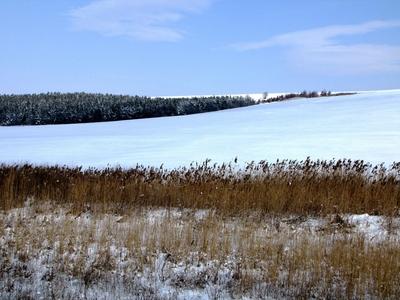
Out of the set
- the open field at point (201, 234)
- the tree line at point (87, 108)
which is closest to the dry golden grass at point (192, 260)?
the open field at point (201, 234)

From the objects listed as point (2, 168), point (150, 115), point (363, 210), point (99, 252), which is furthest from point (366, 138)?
point (150, 115)

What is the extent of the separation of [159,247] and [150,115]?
65.8 meters

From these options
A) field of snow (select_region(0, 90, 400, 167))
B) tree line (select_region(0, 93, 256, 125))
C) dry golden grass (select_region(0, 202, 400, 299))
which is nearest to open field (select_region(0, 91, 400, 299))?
dry golden grass (select_region(0, 202, 400, 299))

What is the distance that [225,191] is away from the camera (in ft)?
33.0

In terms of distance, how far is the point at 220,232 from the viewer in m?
7.60

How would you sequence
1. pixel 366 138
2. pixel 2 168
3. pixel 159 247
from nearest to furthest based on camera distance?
pixel 159 247
pixel 2 168
pixel 366 138

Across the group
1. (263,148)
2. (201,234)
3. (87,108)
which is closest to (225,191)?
(201,234)

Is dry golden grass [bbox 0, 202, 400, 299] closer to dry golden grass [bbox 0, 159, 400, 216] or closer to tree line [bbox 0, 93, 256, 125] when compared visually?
dry golden grass [bbox 0, 159, 400, 216]

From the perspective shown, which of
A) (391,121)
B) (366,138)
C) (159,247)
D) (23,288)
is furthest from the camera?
(391,121)

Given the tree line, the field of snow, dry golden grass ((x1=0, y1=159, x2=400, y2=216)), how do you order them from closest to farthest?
dry golden grass ((x1=0, y1=159, x2=400, y2=216)) → the field of snow → the tree line

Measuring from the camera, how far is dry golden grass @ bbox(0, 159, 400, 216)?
984cm

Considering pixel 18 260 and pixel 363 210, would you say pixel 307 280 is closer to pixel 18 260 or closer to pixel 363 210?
pixel 18 260

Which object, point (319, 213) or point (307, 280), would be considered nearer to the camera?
point (307, 280)

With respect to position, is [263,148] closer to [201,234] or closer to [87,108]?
[201,234]
